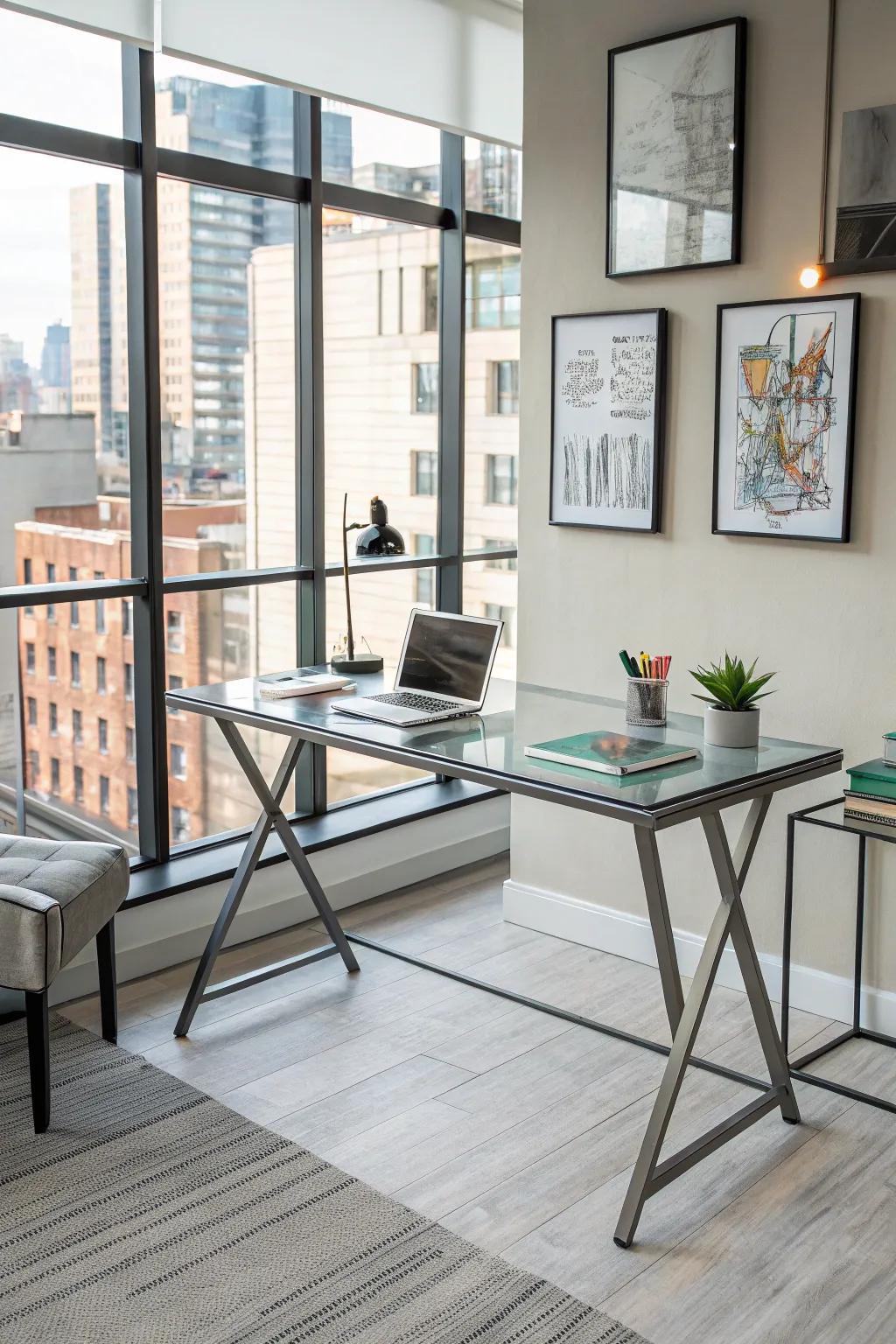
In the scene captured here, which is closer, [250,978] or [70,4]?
[70,4]

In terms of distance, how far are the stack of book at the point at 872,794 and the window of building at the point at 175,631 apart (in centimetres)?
193

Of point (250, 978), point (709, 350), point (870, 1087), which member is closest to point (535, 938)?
point (250, 978)

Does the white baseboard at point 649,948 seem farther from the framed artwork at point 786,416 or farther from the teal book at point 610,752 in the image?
the framed artwork at point 786,416

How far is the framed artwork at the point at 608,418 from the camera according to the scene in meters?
3.46

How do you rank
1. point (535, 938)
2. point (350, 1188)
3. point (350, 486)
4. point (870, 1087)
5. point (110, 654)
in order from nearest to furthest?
point (350, 1188), point (870, 1087), point (110, 654), point (535, 938), point (350, 486)

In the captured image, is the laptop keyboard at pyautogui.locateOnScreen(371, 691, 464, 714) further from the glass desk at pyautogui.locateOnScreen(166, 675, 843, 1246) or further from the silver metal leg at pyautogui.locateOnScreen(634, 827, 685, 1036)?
the silver metal leg at pyautogui.locateOnScreen(634, 827, 685, 1036)

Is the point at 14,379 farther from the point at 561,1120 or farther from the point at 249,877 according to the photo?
the point at 561,1120

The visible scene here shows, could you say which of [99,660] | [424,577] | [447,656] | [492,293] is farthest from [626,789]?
[492,293]

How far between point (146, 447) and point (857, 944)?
90.7 inches

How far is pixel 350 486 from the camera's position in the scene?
427 cm

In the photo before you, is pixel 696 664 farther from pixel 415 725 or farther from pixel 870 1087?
pixel 870 1087

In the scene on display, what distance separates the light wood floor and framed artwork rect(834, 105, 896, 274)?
75.7 inches

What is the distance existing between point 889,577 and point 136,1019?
220cm

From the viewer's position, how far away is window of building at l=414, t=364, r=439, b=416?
4473 millimetres
